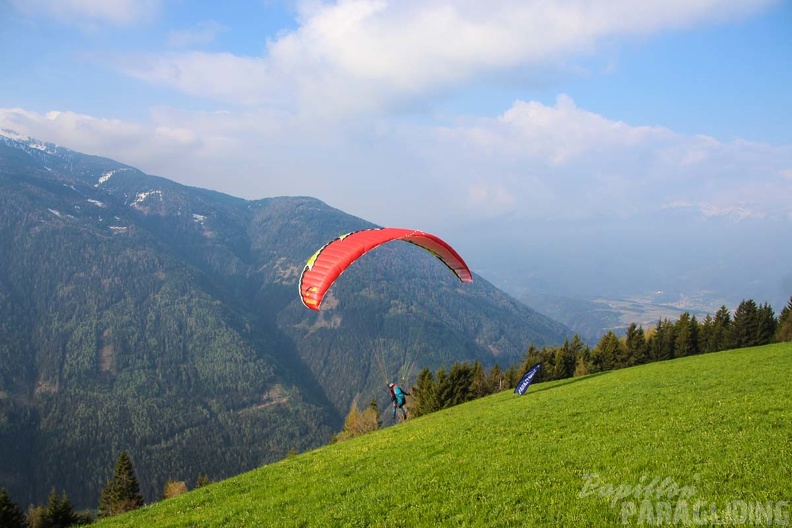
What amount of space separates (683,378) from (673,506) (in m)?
19.7

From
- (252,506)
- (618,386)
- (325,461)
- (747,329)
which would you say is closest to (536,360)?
(747,329)

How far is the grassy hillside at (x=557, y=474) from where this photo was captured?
8617 mm

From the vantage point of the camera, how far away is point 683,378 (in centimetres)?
2455

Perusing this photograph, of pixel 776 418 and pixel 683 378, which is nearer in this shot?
pixel 776 418

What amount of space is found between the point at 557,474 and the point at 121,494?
56.7 m

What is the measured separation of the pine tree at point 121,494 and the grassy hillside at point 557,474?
43946mm

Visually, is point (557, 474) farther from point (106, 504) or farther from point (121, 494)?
point (106, 504)

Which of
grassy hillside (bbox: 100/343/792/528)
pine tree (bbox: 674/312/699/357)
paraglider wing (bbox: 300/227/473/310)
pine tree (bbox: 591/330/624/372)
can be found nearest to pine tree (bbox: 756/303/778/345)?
pine tree (bbox: 674/312/699/357)

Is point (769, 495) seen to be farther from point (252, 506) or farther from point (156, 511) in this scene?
point (156, 511)

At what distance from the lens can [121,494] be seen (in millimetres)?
49969

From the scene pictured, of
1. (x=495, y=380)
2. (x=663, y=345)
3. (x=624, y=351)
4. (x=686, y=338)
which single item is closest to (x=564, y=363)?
(x=624, y=351)

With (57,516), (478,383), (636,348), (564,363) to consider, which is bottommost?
(57,516)

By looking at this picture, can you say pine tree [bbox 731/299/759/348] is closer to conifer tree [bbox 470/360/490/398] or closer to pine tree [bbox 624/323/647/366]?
pine tree [bbox 624/323/647/366]

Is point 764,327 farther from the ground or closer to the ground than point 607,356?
farther from the ground
